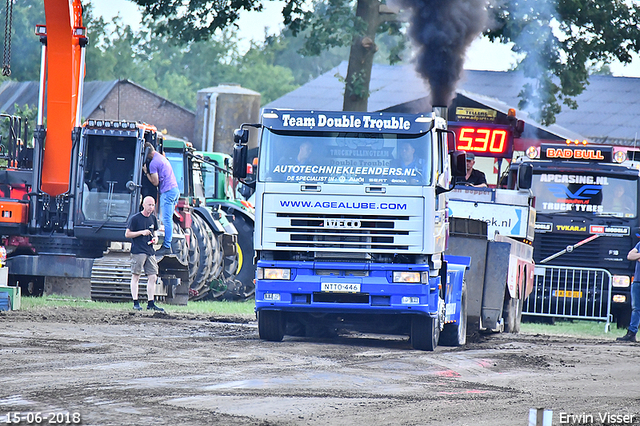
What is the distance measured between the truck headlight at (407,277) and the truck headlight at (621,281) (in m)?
8.50

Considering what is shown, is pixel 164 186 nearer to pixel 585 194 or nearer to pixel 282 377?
pixel 585 194

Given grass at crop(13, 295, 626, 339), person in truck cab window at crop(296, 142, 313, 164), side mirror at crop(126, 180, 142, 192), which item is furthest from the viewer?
grass at crop(13, 295, 626, 339)

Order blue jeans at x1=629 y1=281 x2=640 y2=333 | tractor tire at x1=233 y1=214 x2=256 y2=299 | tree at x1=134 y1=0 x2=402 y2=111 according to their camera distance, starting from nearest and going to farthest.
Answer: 1. blue jeans at x1=629 y1=281 x2=640 y2=333
2. tractor tire at x1=233 y1=214 x2=256 y2=299
3. tree at x1=134 y1=0 x2=402 y2=111

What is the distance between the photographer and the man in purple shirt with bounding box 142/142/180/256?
18469mm

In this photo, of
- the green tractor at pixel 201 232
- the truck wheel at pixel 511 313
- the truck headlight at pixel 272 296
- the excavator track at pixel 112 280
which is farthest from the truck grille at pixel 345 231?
the green tractor at pixel 201 232

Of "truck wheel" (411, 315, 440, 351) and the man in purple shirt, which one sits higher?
the man in purple shirt

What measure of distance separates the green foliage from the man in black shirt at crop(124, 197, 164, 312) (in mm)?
12927

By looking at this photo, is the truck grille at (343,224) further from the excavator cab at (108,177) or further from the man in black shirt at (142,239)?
the excavator cab at (108,177)

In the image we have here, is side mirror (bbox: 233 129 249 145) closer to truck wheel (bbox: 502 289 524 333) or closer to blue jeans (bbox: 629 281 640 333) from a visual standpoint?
truck wheel (bbox: 502 289 524 333)

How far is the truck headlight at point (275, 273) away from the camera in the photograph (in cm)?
1356

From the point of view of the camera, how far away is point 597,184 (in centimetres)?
2081

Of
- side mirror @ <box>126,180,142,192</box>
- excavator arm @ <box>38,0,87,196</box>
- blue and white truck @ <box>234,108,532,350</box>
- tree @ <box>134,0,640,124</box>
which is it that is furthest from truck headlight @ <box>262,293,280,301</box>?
tree @ <box>134,0,640,124</box>

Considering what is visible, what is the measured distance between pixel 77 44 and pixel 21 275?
4.01 metres

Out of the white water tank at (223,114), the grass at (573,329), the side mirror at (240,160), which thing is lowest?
the grass at (573,329)
